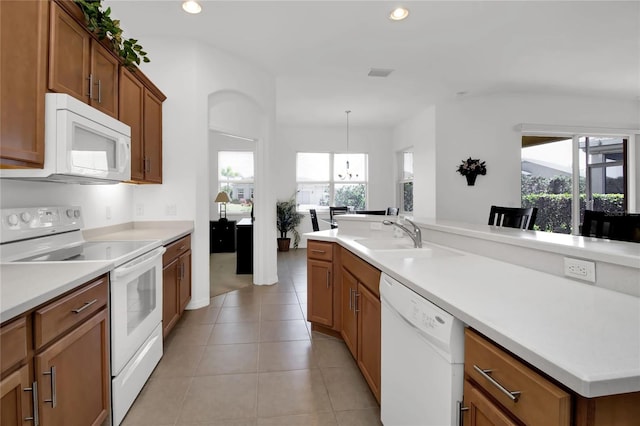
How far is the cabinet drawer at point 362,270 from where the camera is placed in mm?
1803

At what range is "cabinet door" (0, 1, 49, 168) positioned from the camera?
4.72 ft

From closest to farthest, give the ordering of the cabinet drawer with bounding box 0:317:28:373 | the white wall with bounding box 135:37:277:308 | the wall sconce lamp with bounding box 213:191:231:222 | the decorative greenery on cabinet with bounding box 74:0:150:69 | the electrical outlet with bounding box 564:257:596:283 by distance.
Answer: the cabinet drawer with bounding box 0:317:28:373 → the electrical outlet with bounding box 564:257:596:283 → the decorative greenery on cabinet with bounding box 74:0:150:69 → the white wall with bounding box 135:37:277:308 → the wall sconce lamp with bounding box 213:191:231:222

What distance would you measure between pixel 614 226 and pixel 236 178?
6.71 meters

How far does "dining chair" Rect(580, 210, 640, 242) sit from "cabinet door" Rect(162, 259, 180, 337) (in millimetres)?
3133

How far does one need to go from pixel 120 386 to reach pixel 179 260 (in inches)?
56.2

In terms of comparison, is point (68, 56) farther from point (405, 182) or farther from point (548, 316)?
point (405, 182)

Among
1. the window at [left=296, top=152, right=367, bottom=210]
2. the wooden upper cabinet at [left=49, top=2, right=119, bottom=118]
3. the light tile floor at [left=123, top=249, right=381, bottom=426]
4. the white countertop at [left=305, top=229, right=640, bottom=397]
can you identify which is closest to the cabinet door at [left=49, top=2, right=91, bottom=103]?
the wooden upper cabinet at [left=49, top=2, right=119, bottom=118]

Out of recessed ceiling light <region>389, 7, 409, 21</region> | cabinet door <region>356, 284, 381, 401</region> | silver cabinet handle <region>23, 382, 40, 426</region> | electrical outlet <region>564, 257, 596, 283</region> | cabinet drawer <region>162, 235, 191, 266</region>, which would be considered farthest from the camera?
recessed ceiling light <region>389, 7, 409, 21</region>

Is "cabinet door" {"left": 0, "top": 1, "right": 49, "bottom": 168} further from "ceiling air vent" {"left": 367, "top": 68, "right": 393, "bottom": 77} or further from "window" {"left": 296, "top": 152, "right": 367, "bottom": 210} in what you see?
"window" {"left": 296, "top": 152, "right": 367, "bottom": 210}

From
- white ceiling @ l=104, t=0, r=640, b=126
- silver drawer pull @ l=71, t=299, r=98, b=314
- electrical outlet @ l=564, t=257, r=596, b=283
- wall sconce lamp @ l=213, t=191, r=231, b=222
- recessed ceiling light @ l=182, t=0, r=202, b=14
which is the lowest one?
silver drawer pull @ l=71, t=299, r=98, b=314

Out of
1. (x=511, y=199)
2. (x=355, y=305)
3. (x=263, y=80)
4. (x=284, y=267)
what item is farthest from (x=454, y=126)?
(x=355, y=305)

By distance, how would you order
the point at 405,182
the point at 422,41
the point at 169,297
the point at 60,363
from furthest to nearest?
the point at 405,182 → the point at 422,41 → the point at 169,297 → the point at 60,363

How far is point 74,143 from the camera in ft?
5.89

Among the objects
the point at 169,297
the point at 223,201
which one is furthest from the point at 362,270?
the point at 223,201
